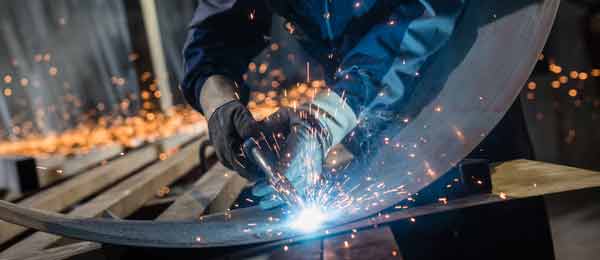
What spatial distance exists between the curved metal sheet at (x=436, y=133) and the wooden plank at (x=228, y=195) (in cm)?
30

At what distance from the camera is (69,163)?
285cm

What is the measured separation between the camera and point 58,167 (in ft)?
8.61

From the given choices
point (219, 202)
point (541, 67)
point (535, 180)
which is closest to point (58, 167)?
point (219, 202)

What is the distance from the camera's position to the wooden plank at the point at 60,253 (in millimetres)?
1123

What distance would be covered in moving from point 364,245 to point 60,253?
2.28 feet

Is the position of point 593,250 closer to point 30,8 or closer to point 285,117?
point 285,117

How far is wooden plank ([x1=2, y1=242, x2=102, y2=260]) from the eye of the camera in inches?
44.2

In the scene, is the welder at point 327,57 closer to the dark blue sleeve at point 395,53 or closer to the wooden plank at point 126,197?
the dark blue sleeve at point 395,53

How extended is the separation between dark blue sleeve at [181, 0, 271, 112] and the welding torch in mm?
465

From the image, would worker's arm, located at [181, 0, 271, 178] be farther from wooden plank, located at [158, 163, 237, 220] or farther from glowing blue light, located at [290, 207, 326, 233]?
glowing blue light, located at [290, 207, 326, 233]

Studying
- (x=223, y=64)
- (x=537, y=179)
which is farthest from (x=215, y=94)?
(x=537, y=179)

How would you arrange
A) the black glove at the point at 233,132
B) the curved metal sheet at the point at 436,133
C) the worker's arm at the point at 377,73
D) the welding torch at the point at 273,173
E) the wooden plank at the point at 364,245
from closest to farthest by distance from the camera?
the wooden plank at the point at 364,245
the curved metal sheet at the point at 436,133
the welding torch at the point at 273,173
the worker's arm at the point at 377,73
the black glove at the point at 233,132

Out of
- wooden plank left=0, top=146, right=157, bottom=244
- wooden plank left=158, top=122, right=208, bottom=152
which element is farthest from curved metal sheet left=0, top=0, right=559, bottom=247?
wooden plank left=158, top=122, right=208, bottom=152

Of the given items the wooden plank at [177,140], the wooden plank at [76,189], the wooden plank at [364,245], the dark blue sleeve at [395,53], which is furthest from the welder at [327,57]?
the wooden plank at [177,140]
